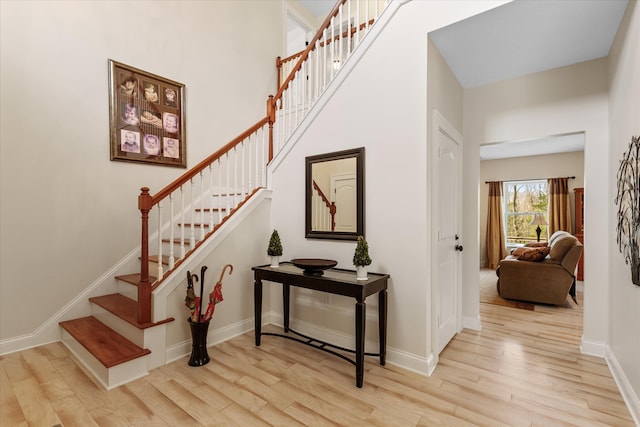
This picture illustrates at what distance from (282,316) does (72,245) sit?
2282 millimetres

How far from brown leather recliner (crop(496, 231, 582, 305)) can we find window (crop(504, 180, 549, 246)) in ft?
11.7

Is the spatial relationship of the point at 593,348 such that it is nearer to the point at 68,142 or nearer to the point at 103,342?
the point at 103,342

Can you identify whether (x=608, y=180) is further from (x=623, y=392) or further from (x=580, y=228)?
(x=580, y=228)

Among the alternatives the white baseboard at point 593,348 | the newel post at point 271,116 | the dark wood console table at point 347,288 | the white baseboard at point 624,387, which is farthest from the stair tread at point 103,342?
the white baseboard at point 593,348

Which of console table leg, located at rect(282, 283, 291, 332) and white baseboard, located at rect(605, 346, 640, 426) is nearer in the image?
white baseboard, located at rect(605, 346, 640, 426)

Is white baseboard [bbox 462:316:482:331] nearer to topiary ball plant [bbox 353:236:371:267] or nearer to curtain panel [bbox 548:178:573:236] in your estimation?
topiary ball plant [bbox 353:236:371:267]

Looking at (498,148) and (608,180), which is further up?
(498,148)

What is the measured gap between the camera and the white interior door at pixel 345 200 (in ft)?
9.39

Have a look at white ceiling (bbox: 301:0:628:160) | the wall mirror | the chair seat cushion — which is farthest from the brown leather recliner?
the wall mirror

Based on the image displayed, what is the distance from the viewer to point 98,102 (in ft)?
10.5

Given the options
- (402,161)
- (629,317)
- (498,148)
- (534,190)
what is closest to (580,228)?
(534,190)

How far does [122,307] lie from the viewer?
2869mm

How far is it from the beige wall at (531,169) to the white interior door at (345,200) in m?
6.36

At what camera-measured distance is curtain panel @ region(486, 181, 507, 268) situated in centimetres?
764
